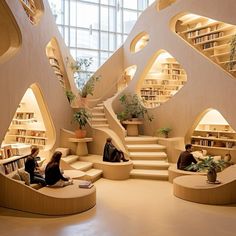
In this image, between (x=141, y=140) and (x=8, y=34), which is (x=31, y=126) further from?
(x=141, y=140)

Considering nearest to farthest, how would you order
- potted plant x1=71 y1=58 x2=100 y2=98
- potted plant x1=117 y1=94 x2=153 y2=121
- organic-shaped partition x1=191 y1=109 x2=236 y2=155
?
organic-shaped partition x1=191 y1=109 x2=236 y2=155 → potted plant x1=71 y1=58 x2=100 y2=98 → potted plant x1=117 y1=94 x2=153 y2=121

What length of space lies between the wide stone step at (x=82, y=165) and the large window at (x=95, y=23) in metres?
7.98

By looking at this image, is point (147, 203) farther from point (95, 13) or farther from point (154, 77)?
point (95, 13)

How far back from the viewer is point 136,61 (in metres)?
12.2

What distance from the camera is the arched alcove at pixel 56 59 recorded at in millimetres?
10383

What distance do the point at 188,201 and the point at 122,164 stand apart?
2389 millimetres

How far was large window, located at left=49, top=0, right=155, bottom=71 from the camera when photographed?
1519 cm

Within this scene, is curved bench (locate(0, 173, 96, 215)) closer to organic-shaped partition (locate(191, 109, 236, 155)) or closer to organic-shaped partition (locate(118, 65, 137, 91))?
organic-shaped partition (locate(191, 109, 236, 155))

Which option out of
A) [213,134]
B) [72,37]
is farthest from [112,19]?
[213,134]

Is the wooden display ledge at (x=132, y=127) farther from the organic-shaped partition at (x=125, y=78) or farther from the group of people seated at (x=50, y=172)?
the group of people seated at (x=50, y=172)

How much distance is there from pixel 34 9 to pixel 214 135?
6.92 metres

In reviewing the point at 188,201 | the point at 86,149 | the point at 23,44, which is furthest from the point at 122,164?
the point at 23,44

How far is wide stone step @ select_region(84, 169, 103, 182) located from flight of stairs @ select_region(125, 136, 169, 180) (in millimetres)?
923

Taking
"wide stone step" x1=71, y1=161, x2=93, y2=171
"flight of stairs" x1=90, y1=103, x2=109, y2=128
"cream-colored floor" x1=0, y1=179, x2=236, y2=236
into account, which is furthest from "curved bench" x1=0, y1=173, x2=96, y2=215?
"flight of stairs" x1=90, y1=103, x2=109, y2=128
